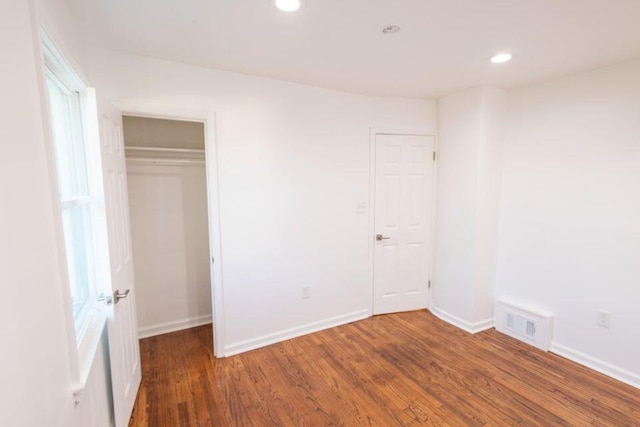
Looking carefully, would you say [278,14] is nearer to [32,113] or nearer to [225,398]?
[32,113]

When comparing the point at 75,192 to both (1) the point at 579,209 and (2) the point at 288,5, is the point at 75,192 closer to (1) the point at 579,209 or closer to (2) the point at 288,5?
(2) the point at 288,5

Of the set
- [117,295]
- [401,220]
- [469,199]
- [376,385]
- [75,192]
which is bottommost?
[376,385]

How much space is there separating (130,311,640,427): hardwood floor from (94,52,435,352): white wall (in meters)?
0.38

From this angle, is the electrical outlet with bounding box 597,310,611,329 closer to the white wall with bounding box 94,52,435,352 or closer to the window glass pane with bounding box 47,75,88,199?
the white wall with bounding box 94,52,435,352

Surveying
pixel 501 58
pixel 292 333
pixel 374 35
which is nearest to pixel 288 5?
pixel 374 35

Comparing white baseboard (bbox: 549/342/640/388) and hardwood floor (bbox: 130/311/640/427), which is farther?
white baseboard (bbox: 549/342/640/388)

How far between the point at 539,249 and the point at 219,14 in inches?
124

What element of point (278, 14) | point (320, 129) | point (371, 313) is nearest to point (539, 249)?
point (371, 313)

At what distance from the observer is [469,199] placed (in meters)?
3.09

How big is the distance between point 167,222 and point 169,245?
0.77ft

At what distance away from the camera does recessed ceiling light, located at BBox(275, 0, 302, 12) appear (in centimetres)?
155

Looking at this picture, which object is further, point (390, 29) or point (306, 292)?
point (306, 292)

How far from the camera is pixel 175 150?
2.90 metres

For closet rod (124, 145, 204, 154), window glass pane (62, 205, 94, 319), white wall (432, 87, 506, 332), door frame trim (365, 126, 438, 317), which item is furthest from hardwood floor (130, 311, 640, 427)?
closet rod (124, 145, 204, 154)
